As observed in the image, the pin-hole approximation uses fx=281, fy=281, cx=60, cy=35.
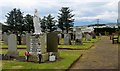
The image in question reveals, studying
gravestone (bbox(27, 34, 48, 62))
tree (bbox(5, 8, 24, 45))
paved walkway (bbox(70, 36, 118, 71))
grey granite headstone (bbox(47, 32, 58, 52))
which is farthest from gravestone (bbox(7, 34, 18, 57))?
tree (bbox(5, 8, 24, 45))

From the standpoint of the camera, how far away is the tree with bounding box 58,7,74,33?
80.9m

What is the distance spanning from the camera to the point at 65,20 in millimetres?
81812

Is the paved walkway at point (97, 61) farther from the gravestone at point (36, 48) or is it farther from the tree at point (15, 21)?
the tree at point (15, 21)

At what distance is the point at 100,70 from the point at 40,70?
117 inches

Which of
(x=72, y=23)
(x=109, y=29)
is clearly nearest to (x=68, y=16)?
(x=72, y=23)

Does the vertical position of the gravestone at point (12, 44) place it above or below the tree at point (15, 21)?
below

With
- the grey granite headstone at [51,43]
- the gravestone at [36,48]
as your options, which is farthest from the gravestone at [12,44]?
the grey granite headstone at [51,43]

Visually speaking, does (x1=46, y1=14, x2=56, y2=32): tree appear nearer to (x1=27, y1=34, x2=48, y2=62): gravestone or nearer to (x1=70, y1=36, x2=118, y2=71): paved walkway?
(x1=70, y1=36, x2=118, y2=71): paved walkway

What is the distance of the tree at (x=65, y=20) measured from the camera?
266 ft

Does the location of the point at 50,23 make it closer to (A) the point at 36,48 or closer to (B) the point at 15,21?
(B) the point at 15,21

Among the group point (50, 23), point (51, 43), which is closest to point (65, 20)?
point (50, 23)

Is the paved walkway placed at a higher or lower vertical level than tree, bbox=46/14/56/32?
lower

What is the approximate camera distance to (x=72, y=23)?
3268 inches

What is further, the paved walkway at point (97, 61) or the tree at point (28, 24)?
the tree at point (28, 24)
